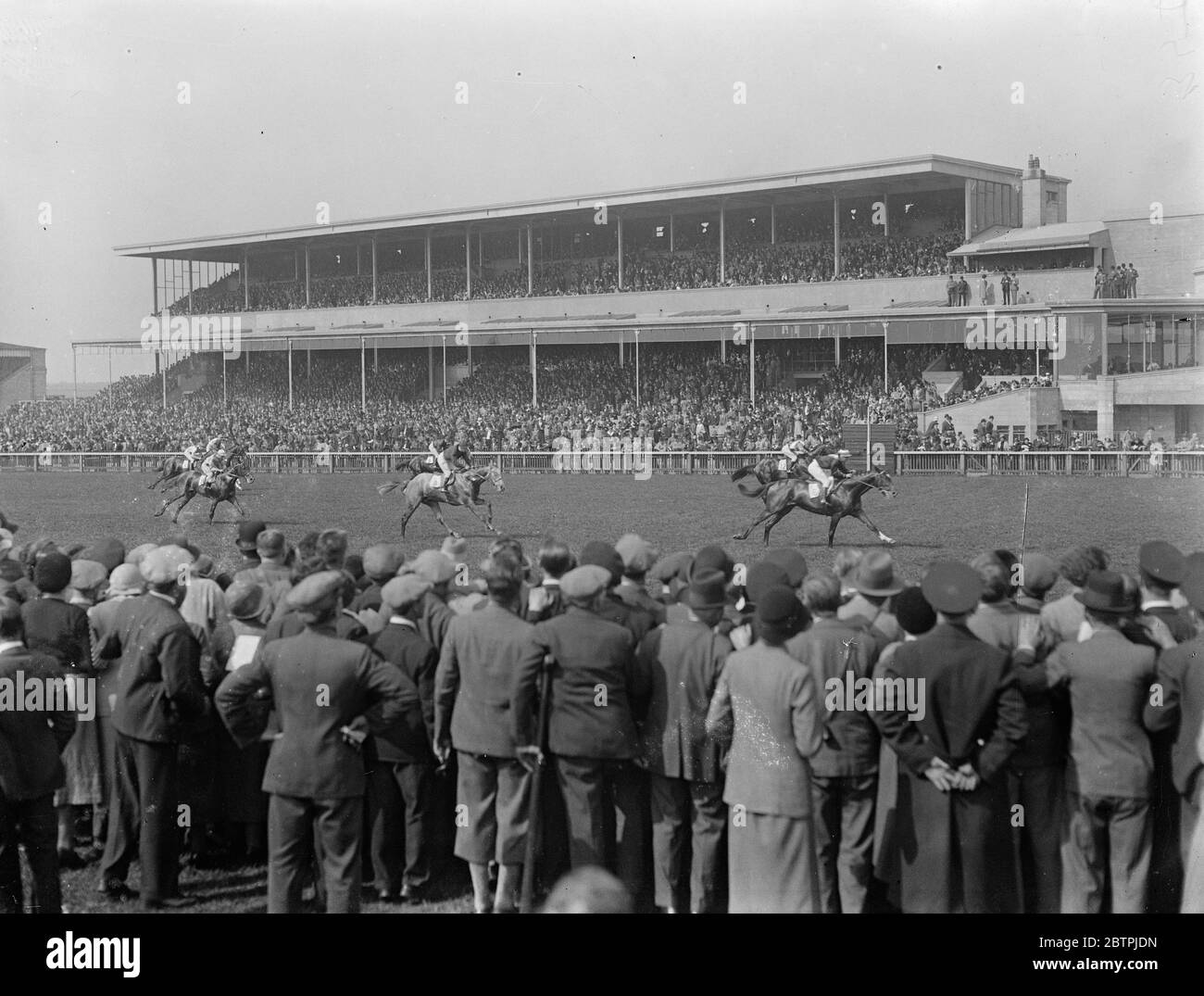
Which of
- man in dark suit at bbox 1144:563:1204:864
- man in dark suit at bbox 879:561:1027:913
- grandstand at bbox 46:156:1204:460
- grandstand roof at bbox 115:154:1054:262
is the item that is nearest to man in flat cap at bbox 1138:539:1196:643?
man in dark suit at bbox 1144:563:1204:864

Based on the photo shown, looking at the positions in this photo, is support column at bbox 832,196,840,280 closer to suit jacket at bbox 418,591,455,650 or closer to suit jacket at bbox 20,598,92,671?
suit jacket at bbox 418,591,455,650

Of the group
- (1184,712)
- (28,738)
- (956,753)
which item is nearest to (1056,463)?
(1184,712)

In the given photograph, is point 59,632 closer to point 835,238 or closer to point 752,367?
point 752,367

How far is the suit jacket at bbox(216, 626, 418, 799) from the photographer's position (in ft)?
17.4

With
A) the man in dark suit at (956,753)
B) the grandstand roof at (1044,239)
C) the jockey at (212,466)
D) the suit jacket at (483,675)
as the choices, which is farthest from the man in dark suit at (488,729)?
the grandstand roof at (1044,239)

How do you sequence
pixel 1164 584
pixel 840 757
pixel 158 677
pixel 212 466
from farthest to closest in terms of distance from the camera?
pixel 212 466
pixel 158 677
pixel 1164 584
pixel 840 757

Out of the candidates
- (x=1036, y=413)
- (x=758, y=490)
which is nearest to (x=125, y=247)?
(x=1036, y=413)

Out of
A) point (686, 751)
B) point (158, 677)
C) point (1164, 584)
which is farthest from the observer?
point (158, 677)

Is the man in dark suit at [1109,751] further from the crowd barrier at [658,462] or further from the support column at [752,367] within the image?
the support column at [752,367]

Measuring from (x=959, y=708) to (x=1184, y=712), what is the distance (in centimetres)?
92

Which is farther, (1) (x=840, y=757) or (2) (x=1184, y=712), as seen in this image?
(1) (x=840, y=757)

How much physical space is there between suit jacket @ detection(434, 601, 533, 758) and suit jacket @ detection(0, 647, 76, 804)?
162 centimetres

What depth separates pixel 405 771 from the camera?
5930mm

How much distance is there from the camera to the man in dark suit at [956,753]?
495cm
